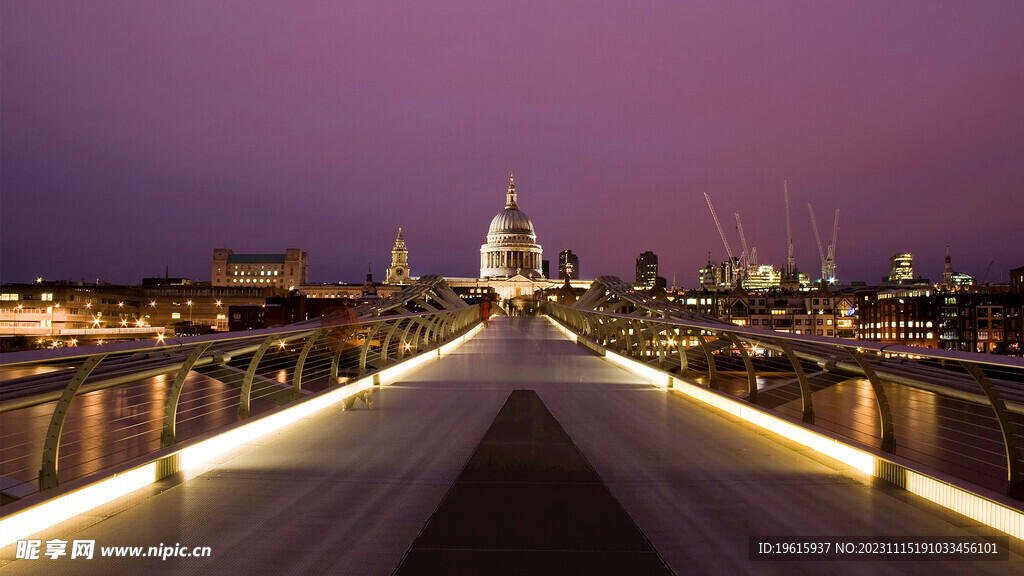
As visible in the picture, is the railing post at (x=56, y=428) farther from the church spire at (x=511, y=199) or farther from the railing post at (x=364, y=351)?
the church spire at (x=511, y=199)

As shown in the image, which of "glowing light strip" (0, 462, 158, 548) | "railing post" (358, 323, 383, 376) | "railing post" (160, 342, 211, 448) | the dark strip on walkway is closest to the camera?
the dark strip on walkway

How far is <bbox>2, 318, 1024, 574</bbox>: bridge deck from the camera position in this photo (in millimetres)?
3775

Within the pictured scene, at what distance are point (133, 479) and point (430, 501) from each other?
2.30 metres

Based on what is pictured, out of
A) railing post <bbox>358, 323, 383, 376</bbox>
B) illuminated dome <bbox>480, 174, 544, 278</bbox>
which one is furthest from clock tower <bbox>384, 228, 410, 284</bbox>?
railing post <bbox>358, 323, 383, 376</bbox>

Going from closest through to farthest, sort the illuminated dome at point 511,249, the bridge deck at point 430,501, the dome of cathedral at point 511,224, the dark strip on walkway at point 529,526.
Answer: the dark strip on walkway at point 529,526
the bridge deck at point 430,501
the illuminated dome at point 511,249
the dome of cathedral at point 511,224

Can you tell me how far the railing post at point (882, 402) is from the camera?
207 inches

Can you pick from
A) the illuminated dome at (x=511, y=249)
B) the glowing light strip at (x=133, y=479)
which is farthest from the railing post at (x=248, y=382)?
the illuminated dome at (x=511, y=249)

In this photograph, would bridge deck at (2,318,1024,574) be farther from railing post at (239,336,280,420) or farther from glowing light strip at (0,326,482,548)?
railing post at (239,336,280,420)

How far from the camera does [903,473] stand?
201 inches

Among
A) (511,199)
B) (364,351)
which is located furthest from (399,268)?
(364,351)

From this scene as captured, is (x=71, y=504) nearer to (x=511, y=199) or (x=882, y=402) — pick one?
(x=882, y=402)

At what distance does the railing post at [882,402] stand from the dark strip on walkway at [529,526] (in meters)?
2.38

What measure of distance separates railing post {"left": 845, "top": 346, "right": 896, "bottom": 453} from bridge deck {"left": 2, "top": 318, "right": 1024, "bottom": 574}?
14.7 inches

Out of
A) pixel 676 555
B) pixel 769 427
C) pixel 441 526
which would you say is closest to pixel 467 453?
pixel 441 526
